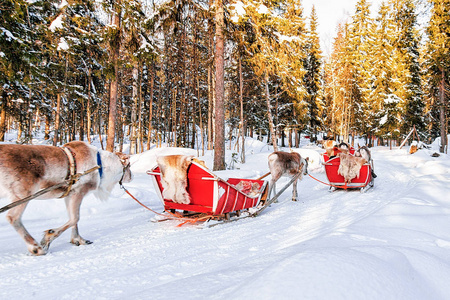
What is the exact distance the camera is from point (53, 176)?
3.67 m

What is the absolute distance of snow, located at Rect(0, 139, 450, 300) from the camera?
1.84 metres

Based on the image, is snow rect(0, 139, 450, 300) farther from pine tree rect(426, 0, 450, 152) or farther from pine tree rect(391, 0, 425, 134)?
pine tree rect(391, 0, 425, 134)

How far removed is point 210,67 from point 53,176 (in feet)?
56.5

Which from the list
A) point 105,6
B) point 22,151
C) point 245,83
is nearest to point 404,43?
point 245,83

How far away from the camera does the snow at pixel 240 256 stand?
184 cm

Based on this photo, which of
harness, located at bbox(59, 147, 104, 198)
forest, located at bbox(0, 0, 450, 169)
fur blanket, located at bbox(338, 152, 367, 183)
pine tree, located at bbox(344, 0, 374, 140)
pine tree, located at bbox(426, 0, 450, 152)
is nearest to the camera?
harness, located at bbox(59, 147, 104, 198)

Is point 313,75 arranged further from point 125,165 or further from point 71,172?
point 71,172

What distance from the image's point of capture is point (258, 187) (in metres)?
6.82

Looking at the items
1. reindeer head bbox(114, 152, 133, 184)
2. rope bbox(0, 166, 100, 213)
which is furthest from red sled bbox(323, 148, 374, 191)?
rope bbox(0, 166, 100, 213)

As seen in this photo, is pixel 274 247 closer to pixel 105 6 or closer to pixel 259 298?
pixel 259 298

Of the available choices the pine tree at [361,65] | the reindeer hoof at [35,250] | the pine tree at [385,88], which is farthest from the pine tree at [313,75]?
the reindeer hoof at [35,250]

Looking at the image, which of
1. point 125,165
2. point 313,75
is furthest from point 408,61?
point 125,165

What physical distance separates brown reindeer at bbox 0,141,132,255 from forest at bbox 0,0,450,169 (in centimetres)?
684

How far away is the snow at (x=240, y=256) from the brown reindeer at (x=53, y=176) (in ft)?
0.93
